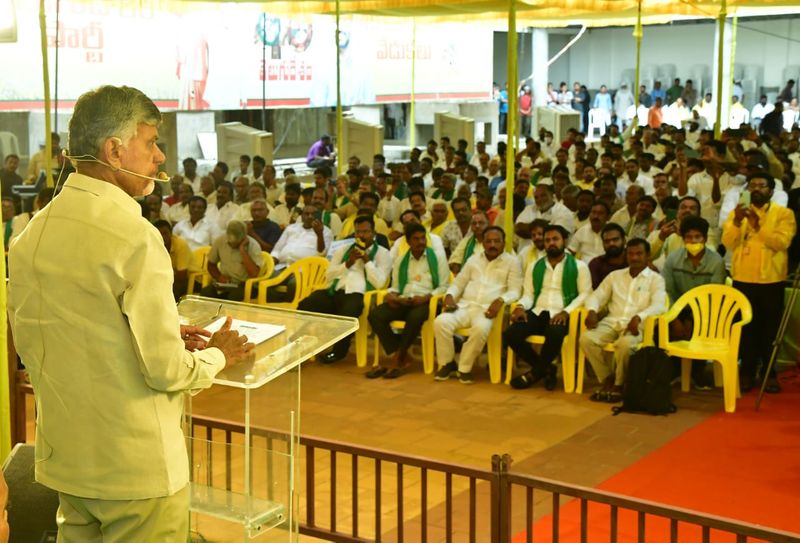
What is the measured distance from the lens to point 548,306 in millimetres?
8219

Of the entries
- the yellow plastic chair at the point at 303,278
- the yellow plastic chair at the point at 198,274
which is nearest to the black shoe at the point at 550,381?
the yellow plastic chair at the point at 303,278

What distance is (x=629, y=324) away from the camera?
775cm

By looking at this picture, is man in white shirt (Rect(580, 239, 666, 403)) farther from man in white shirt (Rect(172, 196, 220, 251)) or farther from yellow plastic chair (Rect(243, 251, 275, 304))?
man in white shirt (Rect(172, 196, 220, 251))

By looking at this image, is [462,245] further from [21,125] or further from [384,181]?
[21,125]

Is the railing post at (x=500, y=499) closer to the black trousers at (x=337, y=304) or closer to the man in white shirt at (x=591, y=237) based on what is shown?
the black trousers at (x=337, y=304)


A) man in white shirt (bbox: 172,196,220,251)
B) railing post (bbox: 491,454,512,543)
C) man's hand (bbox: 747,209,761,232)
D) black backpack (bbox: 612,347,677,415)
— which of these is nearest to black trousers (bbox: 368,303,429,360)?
black backpack (bbox: 612,347,677,415)

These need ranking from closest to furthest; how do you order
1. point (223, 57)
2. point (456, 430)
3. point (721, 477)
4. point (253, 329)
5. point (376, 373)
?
point (253, 329), point (721, 477), point (456, 430), point (376, 373), point (223, 57)

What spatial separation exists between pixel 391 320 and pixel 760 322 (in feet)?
8.86

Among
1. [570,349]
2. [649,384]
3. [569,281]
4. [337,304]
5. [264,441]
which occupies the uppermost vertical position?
[264,441]

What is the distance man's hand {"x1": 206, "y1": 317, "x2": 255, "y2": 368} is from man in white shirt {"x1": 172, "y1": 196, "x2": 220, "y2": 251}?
8511 millimetres

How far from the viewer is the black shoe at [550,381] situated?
8070mm

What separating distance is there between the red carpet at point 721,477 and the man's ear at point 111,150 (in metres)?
3.29

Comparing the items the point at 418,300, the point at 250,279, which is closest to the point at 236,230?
the point at 250,279

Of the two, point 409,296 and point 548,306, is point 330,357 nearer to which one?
point 409,296
